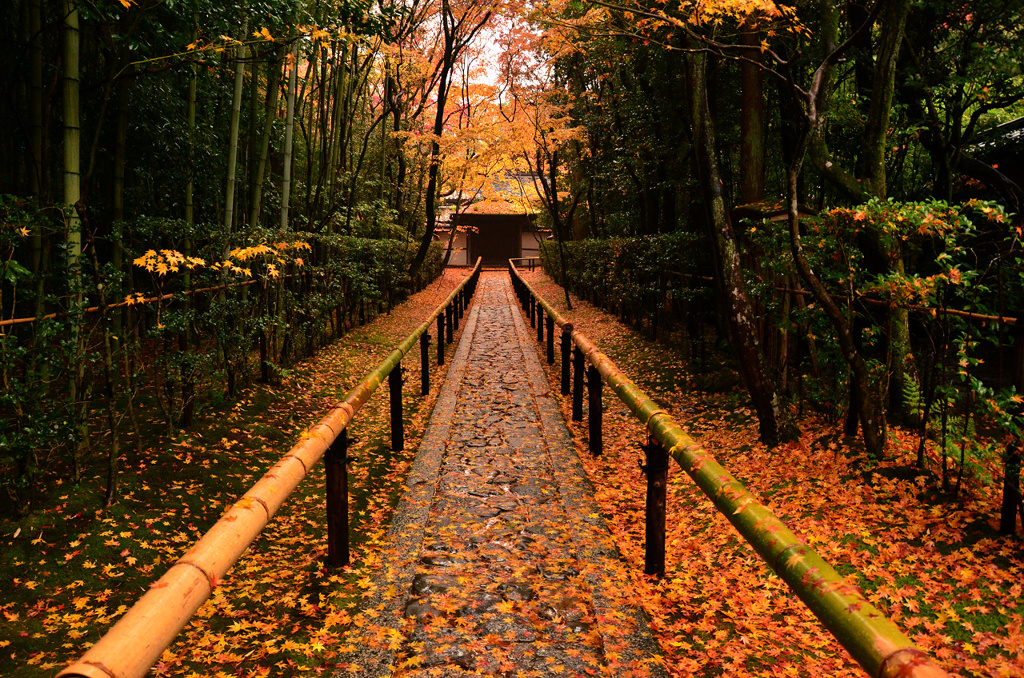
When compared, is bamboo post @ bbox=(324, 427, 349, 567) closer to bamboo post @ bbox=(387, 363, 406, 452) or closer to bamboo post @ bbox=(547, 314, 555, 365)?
bamboo post @ bbox=(387, 363, 406, 452)

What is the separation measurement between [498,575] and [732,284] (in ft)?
11.3

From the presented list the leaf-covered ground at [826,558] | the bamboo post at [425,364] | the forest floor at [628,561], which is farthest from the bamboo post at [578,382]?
Answer: the bamboo post at [425,364]

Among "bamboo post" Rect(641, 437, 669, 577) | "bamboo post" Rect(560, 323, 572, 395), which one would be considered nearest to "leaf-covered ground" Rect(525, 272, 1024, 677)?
"bamboo post" Rect(641, 437, 669, 577)

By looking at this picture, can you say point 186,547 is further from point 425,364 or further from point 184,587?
point 425,364

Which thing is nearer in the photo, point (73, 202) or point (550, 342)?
point (73, 202)

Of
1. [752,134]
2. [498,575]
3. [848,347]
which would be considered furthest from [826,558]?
[752,134]

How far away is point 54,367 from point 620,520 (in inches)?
157

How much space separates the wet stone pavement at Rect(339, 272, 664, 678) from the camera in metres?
2.69

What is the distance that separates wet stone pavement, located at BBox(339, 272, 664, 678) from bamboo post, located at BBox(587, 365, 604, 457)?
0.74 ft

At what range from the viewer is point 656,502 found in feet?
10.7

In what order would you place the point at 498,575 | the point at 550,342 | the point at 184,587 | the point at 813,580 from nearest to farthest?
the point at 184,587 < the point at 813,580 < the point at 498,575 < the point at 550,342

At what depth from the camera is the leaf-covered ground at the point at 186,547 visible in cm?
276

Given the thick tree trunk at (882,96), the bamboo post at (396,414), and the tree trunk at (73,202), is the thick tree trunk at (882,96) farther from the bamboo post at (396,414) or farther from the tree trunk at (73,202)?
the tree trunk at (73,202)

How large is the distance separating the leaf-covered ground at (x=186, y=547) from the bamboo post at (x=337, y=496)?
0.51 feet
